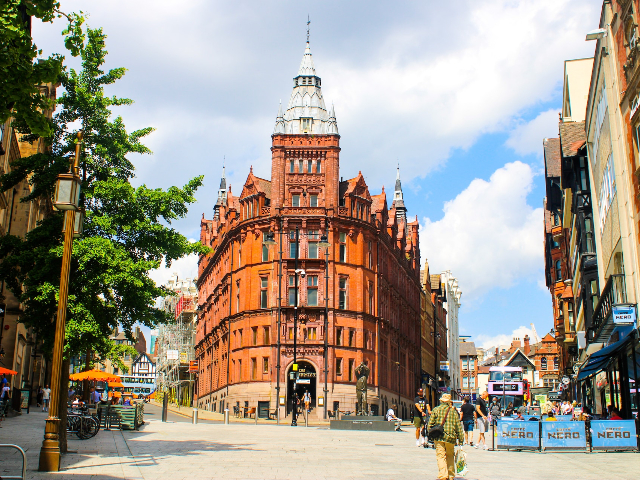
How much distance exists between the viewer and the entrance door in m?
54.2

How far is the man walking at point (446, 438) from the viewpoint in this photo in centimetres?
1328

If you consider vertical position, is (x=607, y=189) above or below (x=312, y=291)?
above

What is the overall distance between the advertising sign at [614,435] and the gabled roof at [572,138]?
2180cm

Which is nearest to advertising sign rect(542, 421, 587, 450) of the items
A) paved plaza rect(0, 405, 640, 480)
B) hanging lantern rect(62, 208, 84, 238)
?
paved plaza rect(0, 405, 640, 480)

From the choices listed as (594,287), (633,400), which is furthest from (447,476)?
(594,287)

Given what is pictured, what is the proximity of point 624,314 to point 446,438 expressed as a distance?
Answer: 12.9m

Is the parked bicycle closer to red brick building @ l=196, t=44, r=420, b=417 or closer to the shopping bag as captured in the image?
the shopping bag

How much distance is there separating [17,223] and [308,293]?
22954 millimetres

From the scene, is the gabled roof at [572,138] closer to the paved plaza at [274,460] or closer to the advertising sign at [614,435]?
the advertising sign at [614,435]

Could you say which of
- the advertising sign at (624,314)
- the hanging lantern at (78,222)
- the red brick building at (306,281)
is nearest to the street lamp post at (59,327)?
the hanging lantern at (78,222)

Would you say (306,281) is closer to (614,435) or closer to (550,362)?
(614,435)

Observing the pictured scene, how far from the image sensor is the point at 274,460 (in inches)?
695

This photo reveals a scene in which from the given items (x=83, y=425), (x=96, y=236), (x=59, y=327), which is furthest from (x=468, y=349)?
(x=59, y=327)

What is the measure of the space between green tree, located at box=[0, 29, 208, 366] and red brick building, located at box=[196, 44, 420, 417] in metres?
30.0
